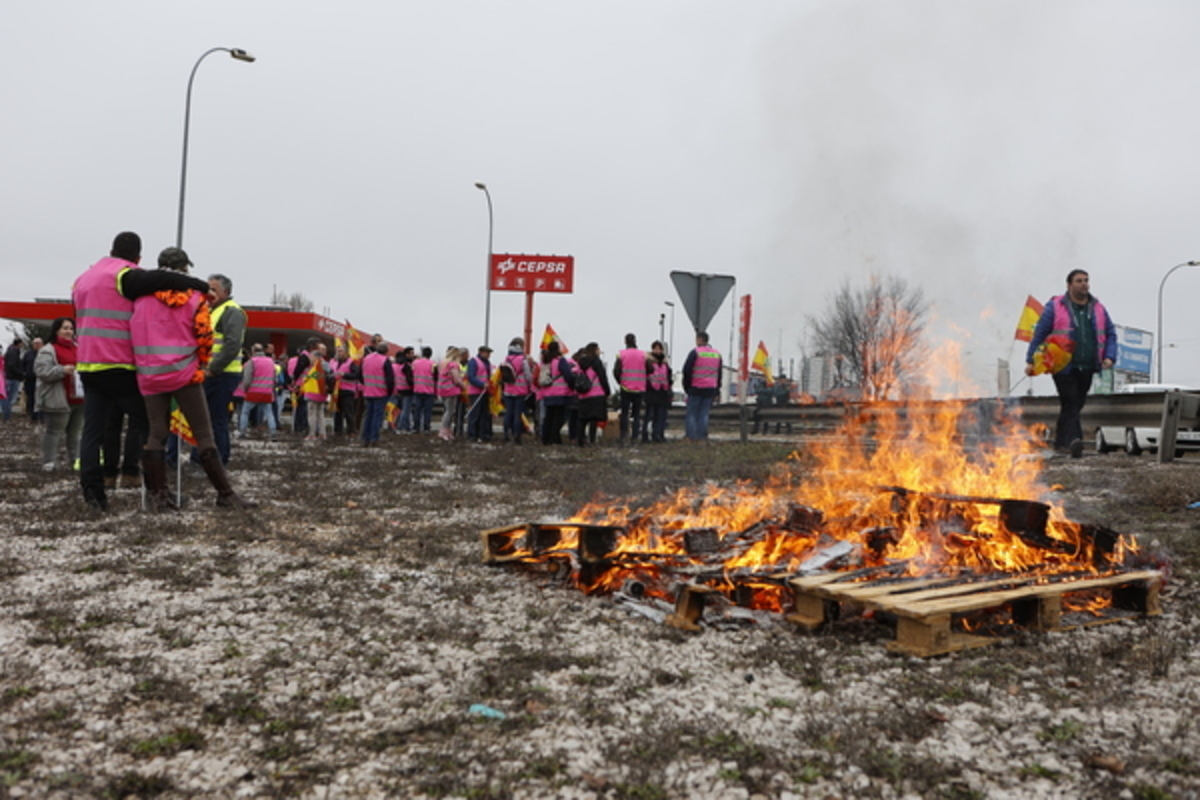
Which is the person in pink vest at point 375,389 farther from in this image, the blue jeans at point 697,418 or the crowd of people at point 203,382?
the blue jeans at point 697,418

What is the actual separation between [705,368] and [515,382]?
3.55m

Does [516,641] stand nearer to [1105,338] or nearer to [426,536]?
[426,536]

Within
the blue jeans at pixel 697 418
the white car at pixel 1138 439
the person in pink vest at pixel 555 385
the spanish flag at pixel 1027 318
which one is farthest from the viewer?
the blue jeans at pixel 697 418

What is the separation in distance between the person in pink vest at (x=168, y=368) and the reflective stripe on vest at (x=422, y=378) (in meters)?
11.8

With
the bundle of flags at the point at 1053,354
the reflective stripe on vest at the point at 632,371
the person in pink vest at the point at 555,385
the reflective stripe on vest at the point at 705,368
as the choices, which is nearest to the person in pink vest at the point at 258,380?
the person in pink vest at the point at 555,385

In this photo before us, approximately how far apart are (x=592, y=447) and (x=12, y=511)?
9.79m

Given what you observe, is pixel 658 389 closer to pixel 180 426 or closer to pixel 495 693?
pixel 180 426

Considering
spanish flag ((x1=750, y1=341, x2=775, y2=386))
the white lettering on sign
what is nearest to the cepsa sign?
the white lettering on sign

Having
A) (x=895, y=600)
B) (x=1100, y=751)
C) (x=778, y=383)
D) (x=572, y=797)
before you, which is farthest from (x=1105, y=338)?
(x=778, y=383)

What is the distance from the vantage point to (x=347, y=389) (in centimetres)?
1741

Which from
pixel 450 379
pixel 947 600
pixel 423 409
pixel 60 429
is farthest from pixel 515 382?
pixel 947 600

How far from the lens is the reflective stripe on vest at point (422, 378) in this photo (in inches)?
739

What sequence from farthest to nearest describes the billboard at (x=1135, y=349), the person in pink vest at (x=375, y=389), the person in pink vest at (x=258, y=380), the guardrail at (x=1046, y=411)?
the billboard at (x=1135, y=349), the person in pink vest at (x=258, y=380), the person in pink vest at (x=375, y=389), the guardrail at (x=1046, y=411)

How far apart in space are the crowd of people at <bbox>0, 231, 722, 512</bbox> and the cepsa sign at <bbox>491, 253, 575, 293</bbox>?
57.6 feet
